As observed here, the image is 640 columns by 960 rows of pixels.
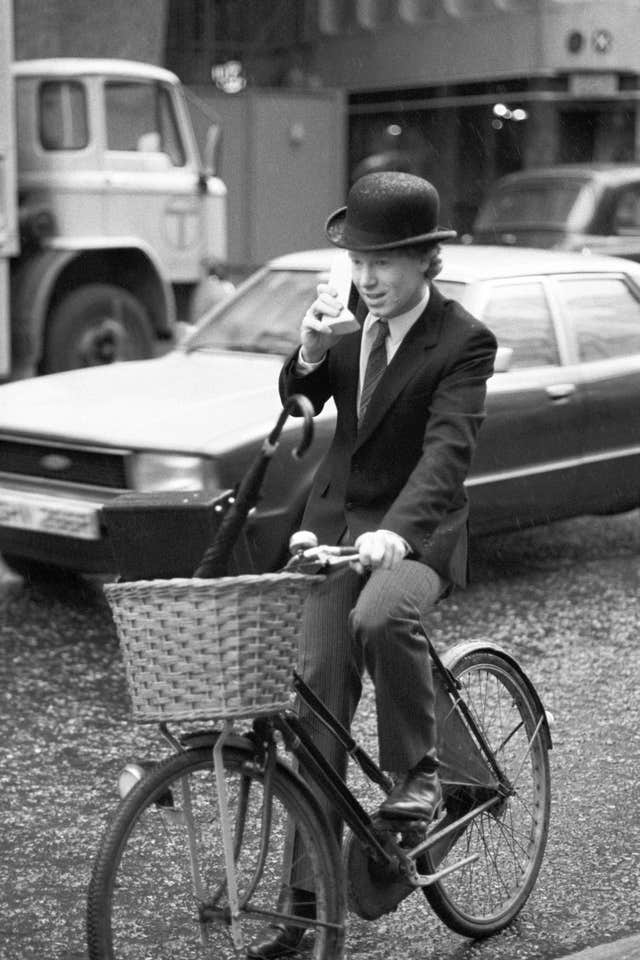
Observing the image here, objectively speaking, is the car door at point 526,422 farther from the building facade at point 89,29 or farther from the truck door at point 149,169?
the building facade at point 89,29

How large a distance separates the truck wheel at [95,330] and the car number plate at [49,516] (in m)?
4.72

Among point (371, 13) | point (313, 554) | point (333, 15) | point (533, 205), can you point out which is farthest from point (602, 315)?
point (333, 15)

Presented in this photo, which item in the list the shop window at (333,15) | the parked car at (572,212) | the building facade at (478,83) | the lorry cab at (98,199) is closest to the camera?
the lorry cab at (98,199)

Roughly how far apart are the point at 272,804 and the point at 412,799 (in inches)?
16.5

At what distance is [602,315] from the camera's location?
8648 millimetres

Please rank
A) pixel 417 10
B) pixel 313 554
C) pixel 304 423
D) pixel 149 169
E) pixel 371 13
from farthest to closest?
pixel 371 13
pixel 417 10
pixel 149 169
pixel 313 554
pixel 304 423

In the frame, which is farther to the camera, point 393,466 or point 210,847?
point 393,466

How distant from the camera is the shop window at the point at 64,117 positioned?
12.3 metres

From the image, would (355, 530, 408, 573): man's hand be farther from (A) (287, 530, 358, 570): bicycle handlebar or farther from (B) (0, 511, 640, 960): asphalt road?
(B) (0, 511, 640, 960): asphalt road

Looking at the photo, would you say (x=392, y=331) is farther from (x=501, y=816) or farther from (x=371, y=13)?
(x=371, y=13)

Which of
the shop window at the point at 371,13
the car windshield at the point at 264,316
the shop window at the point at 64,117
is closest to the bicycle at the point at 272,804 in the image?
the car windshield at the point at 264,316

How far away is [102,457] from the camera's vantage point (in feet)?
23.4

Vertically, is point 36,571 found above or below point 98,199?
below

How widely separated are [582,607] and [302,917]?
452 cm
